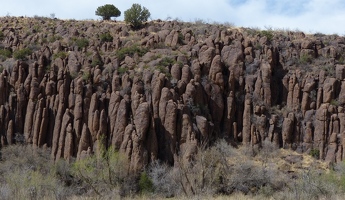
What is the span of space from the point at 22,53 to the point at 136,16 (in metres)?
17.4

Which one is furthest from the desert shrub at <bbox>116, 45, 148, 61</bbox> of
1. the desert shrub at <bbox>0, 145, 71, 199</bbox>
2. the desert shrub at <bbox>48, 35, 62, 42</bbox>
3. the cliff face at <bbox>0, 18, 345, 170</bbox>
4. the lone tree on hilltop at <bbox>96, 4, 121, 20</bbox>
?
the lone tree on hilltop at <bbox>96, 4, 121, 20</bbox>

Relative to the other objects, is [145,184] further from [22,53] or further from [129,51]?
[22,53]

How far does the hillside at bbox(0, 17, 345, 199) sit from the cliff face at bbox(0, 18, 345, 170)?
0.30 ft

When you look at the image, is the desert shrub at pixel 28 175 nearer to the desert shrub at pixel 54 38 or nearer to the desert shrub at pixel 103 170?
the desert shrub at pixel 103 170

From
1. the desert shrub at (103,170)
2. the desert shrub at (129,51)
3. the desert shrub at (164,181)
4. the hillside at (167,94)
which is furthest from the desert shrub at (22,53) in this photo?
the desert shrub at (164,181)

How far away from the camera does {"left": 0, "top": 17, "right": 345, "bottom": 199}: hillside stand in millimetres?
31797

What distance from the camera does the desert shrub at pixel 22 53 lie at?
38219 mm

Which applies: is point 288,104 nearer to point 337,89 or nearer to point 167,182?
point 337,89

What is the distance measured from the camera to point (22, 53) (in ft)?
127

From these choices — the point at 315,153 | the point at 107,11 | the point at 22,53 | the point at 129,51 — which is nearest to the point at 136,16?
the point at 107,11

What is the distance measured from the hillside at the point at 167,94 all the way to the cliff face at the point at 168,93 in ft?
0.30

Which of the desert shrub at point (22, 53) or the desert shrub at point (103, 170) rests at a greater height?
the desert shrub at point (22, 53)

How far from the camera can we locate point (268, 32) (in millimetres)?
47938

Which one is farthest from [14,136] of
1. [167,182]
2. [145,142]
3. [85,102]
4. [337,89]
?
[337,89]
